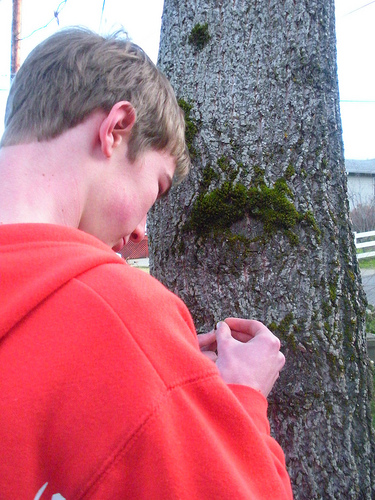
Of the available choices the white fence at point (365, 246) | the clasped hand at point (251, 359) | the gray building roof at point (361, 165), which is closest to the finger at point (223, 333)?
the clasped hand at point (251, 359)

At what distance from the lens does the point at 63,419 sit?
30.7 inches

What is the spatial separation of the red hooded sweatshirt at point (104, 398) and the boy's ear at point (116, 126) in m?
0.35

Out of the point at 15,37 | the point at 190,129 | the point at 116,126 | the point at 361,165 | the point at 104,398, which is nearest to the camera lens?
the point at 104,398

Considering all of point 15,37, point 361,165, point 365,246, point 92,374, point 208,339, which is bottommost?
point 365,246

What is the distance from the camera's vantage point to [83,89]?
1.20 meters

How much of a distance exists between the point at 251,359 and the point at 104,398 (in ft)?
1.84

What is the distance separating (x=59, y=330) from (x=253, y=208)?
3.78 feet

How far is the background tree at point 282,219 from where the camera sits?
1.81 metres

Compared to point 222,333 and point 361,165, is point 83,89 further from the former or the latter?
point 361,165

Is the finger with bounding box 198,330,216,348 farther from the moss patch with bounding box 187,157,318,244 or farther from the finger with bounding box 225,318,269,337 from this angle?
the moss patch with bounding box 187,157,318,244

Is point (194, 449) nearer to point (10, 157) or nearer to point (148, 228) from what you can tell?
point (10, 157)

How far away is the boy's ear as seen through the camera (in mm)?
1151

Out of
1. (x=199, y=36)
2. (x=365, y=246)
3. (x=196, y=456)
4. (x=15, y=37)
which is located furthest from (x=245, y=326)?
(x=365, y=246)

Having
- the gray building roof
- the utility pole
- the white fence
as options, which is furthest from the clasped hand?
the gray building roof
